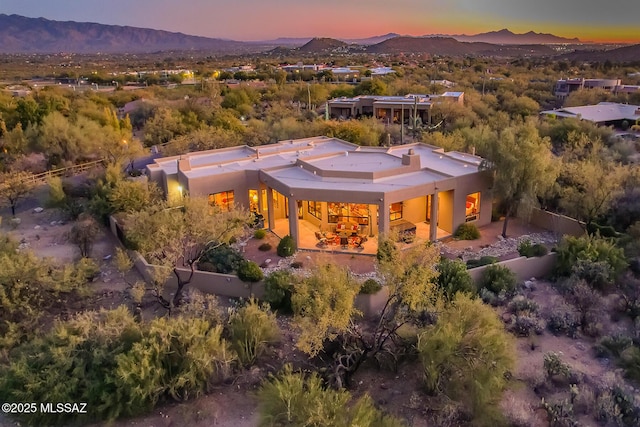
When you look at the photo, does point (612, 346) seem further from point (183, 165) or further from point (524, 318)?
point (183, 165)

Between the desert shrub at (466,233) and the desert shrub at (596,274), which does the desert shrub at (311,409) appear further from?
the desert shrub at (466,233)

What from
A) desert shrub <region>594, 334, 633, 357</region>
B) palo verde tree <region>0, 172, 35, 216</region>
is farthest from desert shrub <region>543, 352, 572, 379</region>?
palo verde tree <region>0, 172, 35, 216</region>

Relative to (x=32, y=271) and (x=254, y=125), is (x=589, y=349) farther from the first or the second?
(x=254, y=125)

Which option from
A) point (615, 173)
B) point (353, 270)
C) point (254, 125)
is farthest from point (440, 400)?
point (254, 125)

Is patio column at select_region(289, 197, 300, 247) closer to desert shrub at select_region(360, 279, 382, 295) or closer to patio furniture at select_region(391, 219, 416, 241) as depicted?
patio furniture at select_region(391, 219, 416, 241)

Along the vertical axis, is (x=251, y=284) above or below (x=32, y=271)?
below

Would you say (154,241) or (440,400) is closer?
(440,400)
